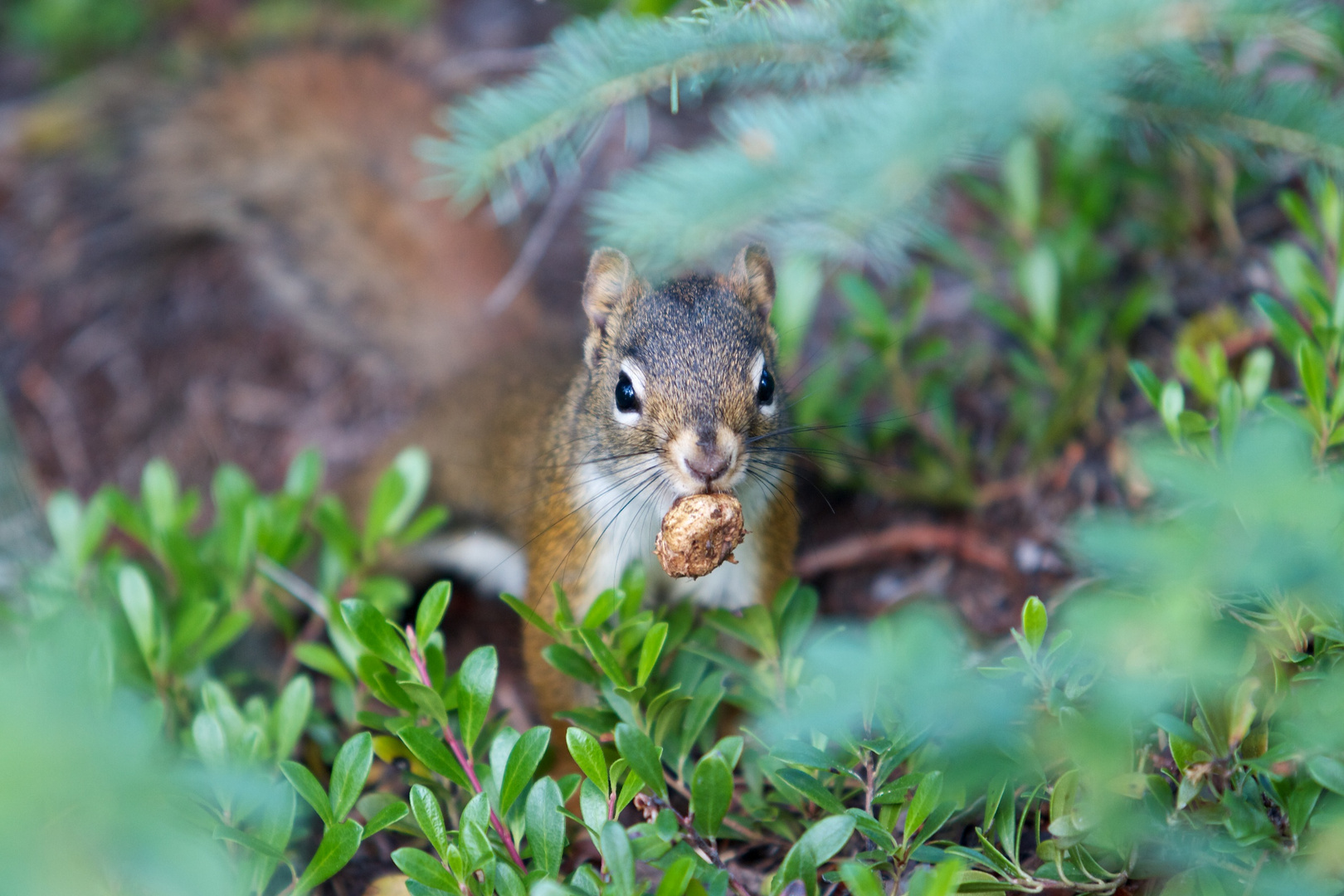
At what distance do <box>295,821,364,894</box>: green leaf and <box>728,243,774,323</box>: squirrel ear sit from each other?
1.13 metres

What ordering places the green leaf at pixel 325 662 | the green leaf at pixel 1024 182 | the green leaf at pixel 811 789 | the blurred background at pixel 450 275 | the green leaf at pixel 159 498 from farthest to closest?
the green leaf at pixel 1024 182
the blurred background at pixel 450 275
the green leaf at pixel 159 498
the green leaf at pixel 325 662
the green leaf at pixel 811 789

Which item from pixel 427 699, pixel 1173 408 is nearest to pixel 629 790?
pixel 427 699

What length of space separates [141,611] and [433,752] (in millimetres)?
736

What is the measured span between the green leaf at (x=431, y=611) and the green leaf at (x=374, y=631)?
3 centimetres

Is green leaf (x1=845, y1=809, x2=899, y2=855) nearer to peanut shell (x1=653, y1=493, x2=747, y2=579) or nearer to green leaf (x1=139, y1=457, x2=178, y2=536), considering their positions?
peanut shell (x1=653, y1=493, x2=747, y2=579)

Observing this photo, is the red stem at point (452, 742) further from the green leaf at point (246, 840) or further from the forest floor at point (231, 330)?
the forest floor at point (231, 330)

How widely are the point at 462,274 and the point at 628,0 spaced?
96 cm

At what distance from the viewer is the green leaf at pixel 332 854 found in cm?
121

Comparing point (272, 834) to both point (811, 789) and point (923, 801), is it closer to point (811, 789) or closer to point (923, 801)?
point (811, 789)

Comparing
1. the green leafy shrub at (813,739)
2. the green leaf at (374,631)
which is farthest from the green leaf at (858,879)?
the green leaf at (374,631)

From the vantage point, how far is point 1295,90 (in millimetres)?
1724

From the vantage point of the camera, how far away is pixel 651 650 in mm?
1386

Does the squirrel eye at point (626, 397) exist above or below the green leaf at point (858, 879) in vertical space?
above

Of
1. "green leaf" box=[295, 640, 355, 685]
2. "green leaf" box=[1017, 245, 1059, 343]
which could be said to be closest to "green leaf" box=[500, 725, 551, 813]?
"green leaf" box=[295, 640, 355, 685]
